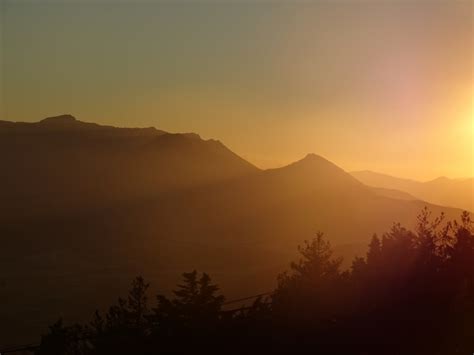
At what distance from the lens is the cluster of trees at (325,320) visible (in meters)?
10.7

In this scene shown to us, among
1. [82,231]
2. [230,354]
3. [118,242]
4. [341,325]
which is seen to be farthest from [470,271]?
[82,231]

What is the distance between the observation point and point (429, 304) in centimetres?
1378

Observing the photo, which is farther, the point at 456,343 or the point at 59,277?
the point at 59,277

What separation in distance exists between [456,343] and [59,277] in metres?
121

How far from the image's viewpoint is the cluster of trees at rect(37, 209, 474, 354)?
35.1 ft

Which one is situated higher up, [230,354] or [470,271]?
[470,271]

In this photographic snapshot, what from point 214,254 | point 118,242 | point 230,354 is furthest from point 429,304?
point 118,242

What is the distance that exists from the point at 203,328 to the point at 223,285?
99.5 meters

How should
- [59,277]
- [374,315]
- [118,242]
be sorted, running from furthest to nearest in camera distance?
1. [118,242]
2. [59,277]
3. [374,315]

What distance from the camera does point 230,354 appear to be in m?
10.3

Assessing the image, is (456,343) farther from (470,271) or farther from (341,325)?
(470,271)

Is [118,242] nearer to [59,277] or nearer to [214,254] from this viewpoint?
[214,254]

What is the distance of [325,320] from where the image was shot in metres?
12.5

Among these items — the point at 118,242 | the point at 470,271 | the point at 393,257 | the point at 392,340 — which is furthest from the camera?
the point at 118,242
